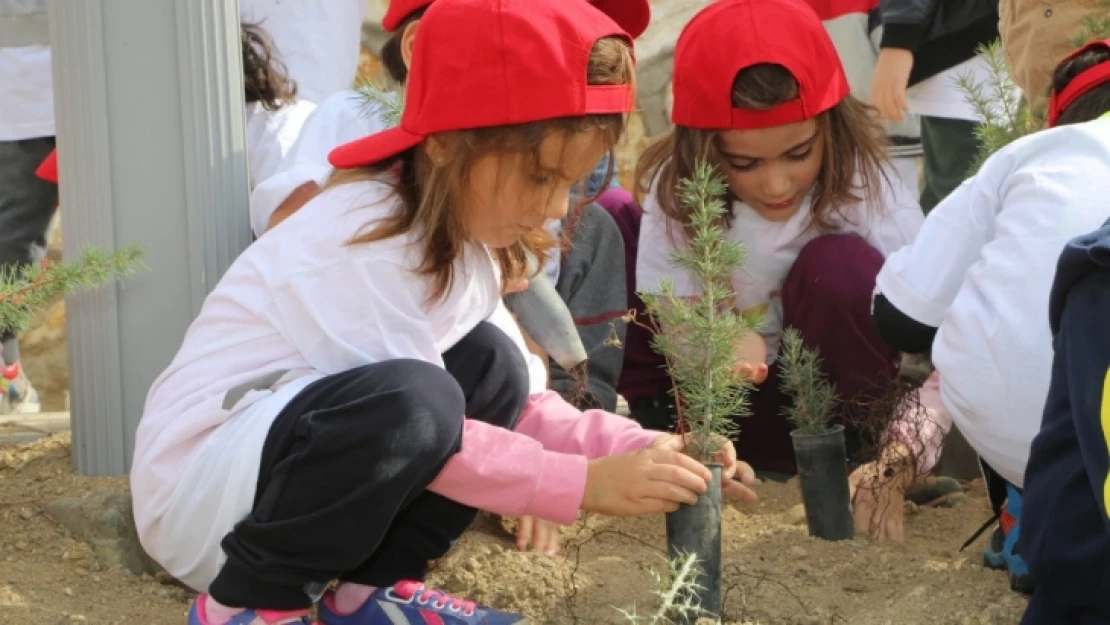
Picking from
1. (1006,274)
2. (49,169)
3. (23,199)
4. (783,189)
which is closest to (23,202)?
(23,199)

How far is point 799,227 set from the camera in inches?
139

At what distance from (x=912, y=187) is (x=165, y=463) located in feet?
Answer: 10.6

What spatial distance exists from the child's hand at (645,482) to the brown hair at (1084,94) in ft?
3.12

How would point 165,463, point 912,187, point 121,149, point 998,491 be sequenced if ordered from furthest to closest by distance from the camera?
point 912,187 < point 121,149 < point 998,491 < point 165,463

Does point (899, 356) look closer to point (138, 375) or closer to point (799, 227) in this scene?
point (799, 227)

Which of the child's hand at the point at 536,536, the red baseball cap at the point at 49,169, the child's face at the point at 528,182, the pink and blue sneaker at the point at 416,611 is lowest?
the child's hand at the point at 536,536

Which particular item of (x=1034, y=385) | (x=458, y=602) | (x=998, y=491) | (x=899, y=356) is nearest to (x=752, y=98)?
(x=899, y=356)

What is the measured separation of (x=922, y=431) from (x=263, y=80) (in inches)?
83.1

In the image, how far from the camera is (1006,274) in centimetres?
225

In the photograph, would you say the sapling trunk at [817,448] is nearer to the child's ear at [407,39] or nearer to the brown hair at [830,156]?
the brown hair at [830,156]

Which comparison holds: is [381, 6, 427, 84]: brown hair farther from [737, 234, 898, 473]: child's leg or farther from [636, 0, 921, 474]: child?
[737, 234, 898, 473]: child's leg

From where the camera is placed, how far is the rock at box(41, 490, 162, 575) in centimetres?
278

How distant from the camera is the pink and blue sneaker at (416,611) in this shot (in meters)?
2.35

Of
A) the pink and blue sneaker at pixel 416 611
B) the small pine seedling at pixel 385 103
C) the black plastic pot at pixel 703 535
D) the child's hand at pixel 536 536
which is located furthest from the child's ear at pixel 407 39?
the black plastic pot at pixel 703 535
